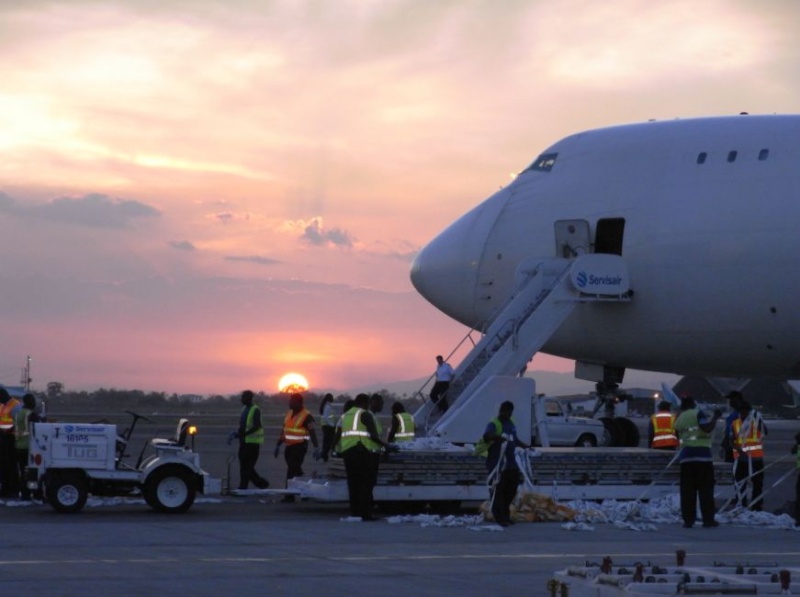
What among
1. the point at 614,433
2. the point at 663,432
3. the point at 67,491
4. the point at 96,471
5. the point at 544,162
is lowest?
the point at 67,491

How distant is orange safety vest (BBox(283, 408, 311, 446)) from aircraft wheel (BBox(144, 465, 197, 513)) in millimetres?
3193

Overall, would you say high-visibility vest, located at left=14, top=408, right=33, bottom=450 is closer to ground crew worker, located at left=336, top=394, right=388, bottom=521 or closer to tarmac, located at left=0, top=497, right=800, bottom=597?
tarmac, located at left=0, top=497, right=800, bottom=597

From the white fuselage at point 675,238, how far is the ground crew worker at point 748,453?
4.15m

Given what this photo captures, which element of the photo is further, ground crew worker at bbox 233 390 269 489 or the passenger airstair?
the passenger airstair

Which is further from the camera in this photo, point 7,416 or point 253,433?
point 7,416

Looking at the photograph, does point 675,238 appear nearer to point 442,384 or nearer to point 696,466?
point 442,384

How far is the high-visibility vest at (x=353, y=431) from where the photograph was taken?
18.4 meters

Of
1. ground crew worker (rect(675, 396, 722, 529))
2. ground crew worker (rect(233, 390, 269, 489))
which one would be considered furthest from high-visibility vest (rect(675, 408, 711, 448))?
ground crew worker (rect(233, 390, 269, 489))

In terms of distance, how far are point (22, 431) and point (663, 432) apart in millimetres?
10199

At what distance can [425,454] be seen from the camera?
1950 centimetres

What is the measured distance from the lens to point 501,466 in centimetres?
1789

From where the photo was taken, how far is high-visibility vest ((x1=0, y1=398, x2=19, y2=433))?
22.2 meters

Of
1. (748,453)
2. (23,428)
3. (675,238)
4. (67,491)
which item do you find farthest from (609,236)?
(67,491)

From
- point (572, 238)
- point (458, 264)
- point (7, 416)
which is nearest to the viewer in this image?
point (7, 416)
